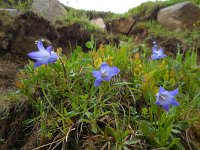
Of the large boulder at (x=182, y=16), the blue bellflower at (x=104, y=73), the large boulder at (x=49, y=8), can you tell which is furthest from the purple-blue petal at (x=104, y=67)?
the large boulder at (x=182, y=16)

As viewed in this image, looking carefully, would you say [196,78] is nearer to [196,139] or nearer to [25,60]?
[196,139]

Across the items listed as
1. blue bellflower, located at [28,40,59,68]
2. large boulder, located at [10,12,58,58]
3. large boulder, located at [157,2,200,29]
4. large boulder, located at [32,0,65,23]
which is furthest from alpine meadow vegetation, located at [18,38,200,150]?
large boulder, located at [157,2,200,29]

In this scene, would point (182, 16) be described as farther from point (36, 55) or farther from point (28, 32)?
point (36, 55)

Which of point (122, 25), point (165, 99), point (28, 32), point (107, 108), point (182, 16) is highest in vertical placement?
point (165, 99)

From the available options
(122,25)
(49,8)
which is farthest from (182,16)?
(49,8)

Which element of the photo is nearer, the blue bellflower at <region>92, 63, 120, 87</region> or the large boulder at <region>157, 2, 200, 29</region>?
the blue bellflower at <region>92, 63, 120, 87</region>

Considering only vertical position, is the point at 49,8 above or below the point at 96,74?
below

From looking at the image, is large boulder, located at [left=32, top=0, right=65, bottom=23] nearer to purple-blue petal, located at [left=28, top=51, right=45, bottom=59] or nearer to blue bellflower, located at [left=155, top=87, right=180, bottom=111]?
purple-blue petal, located at [left=28, top=51, right=45, bottom=59]
